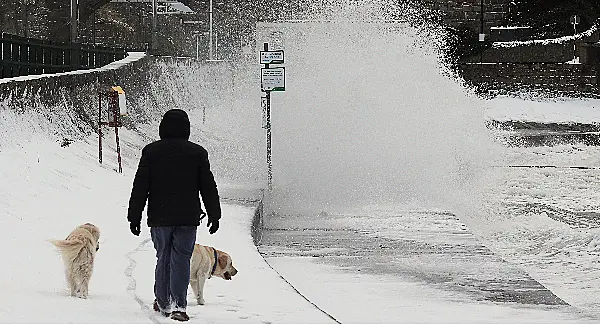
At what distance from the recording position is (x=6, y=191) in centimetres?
1541

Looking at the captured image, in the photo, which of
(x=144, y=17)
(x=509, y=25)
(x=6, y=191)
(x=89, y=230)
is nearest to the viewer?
(x=89, y=230)

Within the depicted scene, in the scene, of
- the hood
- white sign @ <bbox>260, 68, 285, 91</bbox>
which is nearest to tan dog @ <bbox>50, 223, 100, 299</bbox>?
the hood

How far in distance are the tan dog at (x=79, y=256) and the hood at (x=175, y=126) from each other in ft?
4.23

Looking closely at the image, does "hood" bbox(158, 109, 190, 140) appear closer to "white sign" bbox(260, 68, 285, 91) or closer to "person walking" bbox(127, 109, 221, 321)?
"person walking" bbox(127, 109, 221, 321)

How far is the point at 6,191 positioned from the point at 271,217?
18.3ft

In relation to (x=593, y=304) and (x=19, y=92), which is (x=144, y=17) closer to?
(x=19, y=92)

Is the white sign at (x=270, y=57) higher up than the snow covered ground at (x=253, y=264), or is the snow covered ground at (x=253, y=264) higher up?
the white sign at (x=270, y=57)

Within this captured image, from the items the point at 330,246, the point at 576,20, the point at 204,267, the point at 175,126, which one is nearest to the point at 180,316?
the point at 204,267

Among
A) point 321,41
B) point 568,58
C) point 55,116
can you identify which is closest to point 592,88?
point 568,58

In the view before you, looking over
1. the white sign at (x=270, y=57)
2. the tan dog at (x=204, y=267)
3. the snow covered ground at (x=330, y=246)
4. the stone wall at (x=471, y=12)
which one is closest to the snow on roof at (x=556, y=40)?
the stone wall at (x=471, y=12)

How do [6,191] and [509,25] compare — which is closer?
[6,191]

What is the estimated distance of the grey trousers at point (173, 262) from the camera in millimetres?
9211

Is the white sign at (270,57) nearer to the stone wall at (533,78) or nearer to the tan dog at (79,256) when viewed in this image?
the tan dog at (79,256)

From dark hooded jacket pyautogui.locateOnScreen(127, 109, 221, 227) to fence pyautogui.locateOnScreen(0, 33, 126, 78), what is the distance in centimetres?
2275
